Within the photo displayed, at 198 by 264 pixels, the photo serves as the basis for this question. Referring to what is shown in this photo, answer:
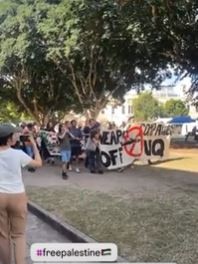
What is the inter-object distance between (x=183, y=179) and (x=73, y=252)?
483 inches

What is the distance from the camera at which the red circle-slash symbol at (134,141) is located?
21.1 metres

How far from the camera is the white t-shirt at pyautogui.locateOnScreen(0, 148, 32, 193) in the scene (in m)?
6.60

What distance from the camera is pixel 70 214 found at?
36.8 ft

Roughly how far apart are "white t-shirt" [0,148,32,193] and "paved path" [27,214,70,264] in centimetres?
268

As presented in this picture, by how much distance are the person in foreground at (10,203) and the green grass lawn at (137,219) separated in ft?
5.66

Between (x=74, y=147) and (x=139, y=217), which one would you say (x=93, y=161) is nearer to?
(x=74, y=147)

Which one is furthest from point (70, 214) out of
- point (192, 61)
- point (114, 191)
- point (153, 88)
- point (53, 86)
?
point (53, 86)

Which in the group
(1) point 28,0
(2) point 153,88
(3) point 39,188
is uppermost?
(1) point 28,0

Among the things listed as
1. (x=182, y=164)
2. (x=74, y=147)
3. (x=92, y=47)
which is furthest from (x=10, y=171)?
(x=92, y=47)

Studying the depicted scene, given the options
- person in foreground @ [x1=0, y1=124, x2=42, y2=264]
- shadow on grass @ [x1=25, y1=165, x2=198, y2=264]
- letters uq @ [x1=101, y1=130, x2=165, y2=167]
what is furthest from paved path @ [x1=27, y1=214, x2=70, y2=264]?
letters uq @ [x1=101, y1=130, x2=165, y2=167]

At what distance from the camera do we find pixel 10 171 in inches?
262

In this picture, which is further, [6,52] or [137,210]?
[6,52]

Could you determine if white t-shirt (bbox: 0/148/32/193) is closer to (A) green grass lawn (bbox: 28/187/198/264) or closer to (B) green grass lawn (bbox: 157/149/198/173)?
(A) green grass lawn (bbox: 28/187/198/264)

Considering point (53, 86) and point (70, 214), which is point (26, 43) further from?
point (70, 214)
